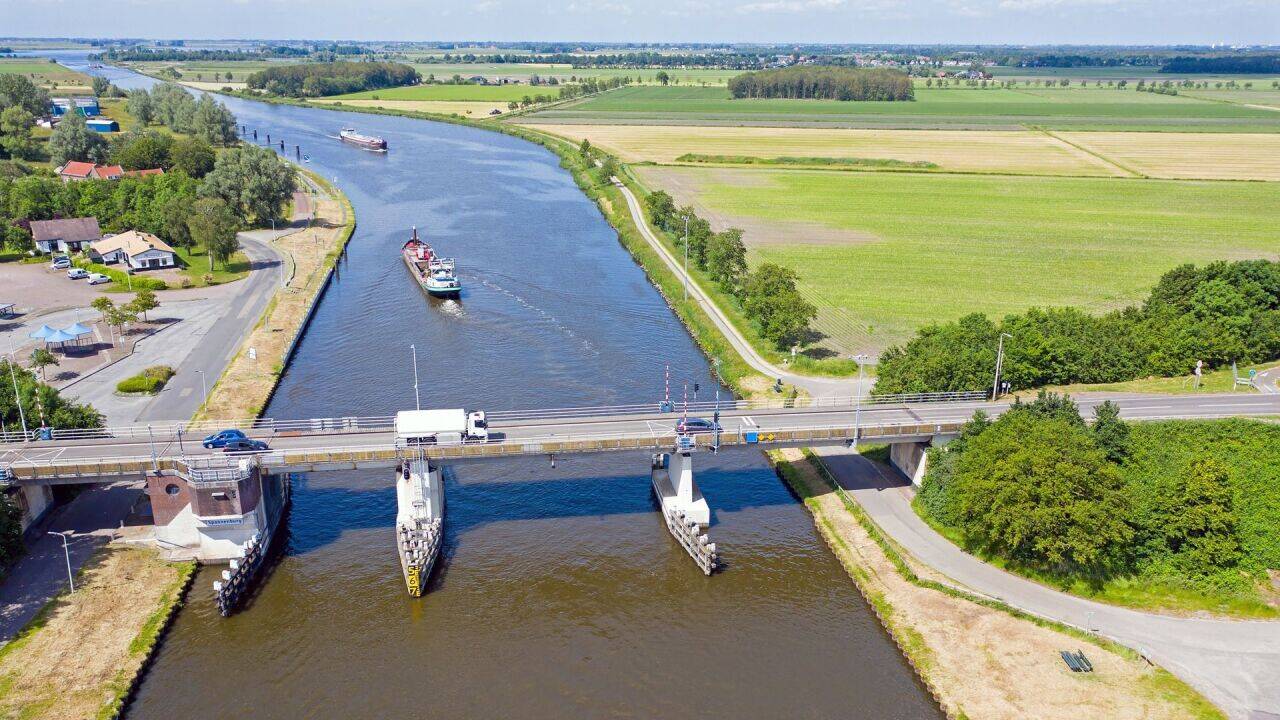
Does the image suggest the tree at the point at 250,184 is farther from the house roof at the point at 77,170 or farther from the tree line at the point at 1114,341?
the tree line at the point at 1114,341

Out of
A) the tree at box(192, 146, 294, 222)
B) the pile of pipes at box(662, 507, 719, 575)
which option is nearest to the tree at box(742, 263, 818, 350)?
the pile of pipes at box(662, 507, 719, 575)

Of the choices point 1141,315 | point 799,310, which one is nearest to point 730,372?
point 799,310

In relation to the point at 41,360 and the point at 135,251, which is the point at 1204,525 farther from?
the point at 135,251

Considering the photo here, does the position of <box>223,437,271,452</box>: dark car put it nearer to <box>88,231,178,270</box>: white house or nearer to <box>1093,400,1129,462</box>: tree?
<box>1093,400,1129,462</box>: tree

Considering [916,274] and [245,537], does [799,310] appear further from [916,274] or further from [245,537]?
[245,537]

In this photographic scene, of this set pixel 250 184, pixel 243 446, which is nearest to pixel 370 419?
pixel 243 446

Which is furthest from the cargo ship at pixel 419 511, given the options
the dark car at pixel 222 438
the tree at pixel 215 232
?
the tree at pixel 215 232
